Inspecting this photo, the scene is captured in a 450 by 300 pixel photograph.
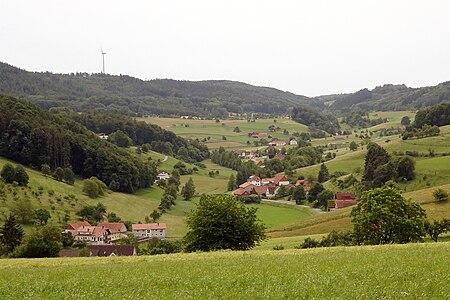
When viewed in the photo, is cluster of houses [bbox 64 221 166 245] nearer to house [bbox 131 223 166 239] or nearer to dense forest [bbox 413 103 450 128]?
house [bbox 131 223 166 239]

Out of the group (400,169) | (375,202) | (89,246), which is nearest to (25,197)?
(89,246)

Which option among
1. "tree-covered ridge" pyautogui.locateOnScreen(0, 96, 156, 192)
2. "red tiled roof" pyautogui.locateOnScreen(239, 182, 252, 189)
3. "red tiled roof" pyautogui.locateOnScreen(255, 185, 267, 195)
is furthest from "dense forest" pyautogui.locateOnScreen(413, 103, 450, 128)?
"tree-covered ridge" pyautogui.locateOnScreen(0, 96, 156, 192)

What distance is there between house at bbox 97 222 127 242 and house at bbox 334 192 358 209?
5032cm

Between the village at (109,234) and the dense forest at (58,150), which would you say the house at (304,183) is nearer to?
the dense forest at (58,150)

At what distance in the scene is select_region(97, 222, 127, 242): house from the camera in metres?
104

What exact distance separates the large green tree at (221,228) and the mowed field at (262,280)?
21.8m

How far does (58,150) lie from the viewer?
146 m

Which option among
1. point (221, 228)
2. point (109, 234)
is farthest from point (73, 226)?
point (221, 228)

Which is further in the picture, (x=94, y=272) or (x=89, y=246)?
(x=89, y=246)

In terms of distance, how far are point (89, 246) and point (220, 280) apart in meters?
70.6

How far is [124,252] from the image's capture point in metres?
87.5

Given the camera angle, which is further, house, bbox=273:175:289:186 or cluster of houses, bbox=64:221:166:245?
house, bbox=273:175:289:186

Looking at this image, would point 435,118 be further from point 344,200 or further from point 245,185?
point 344,200

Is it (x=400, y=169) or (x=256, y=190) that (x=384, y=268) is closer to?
(x=400, y=169)
